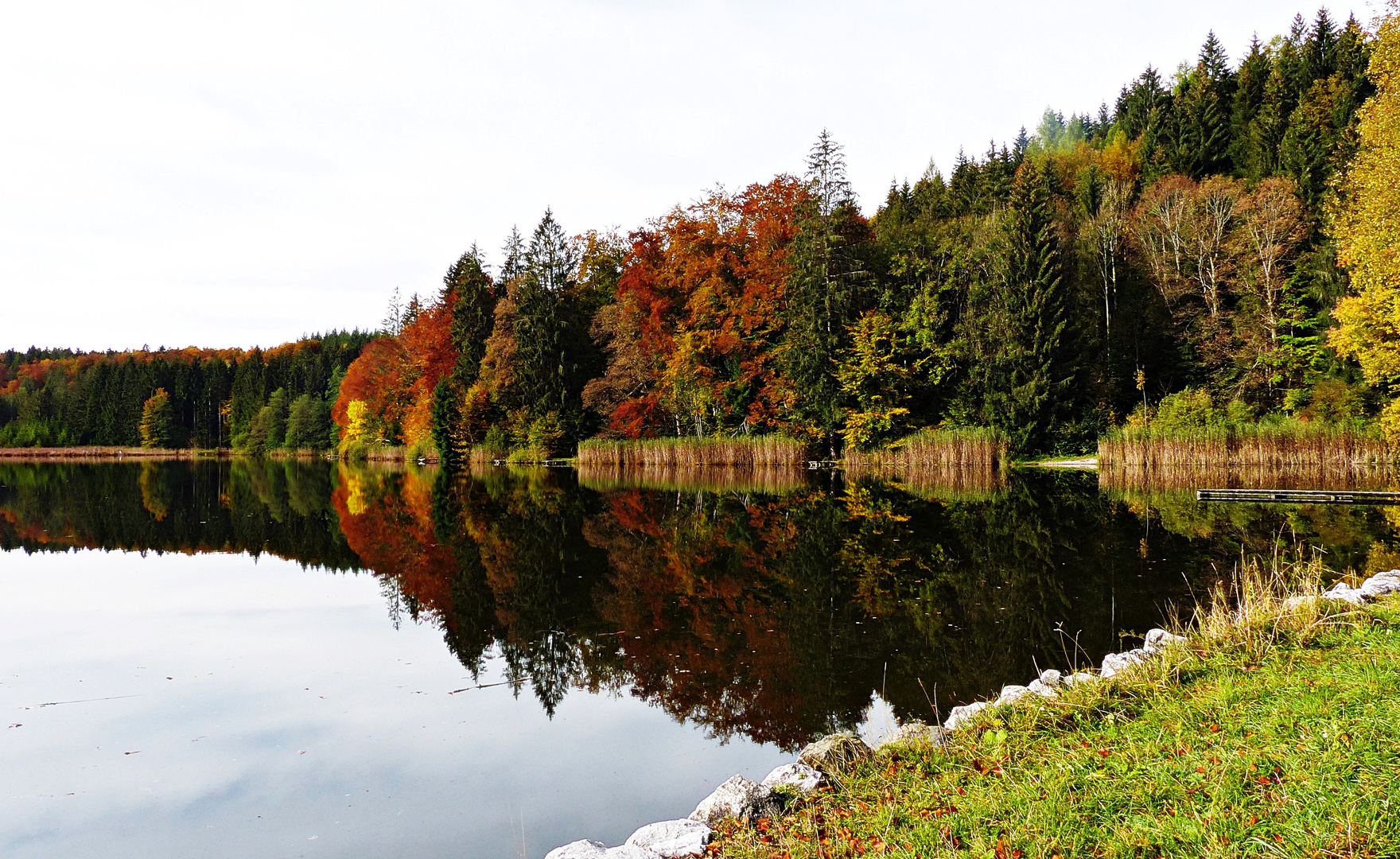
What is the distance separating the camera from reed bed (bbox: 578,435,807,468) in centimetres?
3381

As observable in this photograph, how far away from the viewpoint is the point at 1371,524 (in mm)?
12469

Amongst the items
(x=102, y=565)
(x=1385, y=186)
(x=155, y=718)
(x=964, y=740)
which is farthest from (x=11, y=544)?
(x=1385, y=186)

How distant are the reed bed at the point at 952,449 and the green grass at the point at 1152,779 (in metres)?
26.7

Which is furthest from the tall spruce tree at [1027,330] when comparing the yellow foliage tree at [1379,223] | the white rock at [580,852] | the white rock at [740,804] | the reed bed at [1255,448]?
the white rock at [580,852]

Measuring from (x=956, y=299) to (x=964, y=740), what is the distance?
35729mm

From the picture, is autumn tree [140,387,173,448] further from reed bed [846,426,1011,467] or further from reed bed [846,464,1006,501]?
reed bed [846,426,1011,467]

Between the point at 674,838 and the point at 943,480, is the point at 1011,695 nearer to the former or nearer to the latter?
the point at 674,838

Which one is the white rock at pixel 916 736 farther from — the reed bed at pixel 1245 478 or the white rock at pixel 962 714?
the reed bed at pixel 1245 478

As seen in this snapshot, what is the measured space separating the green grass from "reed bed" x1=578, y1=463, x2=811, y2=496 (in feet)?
59.6

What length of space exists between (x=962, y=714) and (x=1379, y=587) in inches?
185

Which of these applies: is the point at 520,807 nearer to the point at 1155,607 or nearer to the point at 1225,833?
the point at 1225,833

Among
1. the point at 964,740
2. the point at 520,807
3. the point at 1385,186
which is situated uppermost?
the point at 1385,186

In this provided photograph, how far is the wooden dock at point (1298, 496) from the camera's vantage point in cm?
1595

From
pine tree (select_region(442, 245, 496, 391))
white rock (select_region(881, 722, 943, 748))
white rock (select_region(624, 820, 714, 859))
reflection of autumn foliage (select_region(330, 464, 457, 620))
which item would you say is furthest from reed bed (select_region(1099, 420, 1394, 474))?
pine tree (select_region(442, 245, 496, 391))
